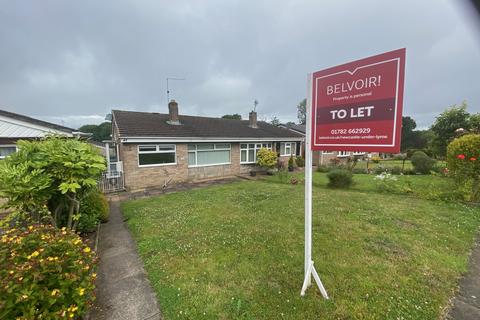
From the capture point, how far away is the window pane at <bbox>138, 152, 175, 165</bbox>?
394 inches

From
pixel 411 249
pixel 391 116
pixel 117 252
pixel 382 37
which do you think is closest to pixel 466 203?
pixel 411 249

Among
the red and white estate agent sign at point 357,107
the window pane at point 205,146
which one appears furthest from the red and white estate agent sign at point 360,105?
the window pane at point 205,146

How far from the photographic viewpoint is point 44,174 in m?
3.19

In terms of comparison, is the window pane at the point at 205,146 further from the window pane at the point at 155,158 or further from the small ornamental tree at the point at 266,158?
the small ornamental tree at the point at 266,158

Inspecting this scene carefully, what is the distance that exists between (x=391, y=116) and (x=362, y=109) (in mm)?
262

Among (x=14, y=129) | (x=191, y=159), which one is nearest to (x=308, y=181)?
(x=191, y=159)

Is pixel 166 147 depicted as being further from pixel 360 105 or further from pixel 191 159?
pixel 360 105

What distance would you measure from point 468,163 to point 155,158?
13.0 m

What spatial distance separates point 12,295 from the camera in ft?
5.43

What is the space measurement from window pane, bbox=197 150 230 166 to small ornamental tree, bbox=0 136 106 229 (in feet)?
27.2

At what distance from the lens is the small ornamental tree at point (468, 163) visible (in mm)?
6422

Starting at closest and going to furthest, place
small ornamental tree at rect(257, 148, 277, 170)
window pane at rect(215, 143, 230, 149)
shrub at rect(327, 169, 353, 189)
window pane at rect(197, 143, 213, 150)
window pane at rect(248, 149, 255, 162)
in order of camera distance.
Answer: shrub at rect(327, 169, 353, 189) < window pane at rect(197, 143, 213, 150) < window pane at rect(215, 143, 230, 149) < small ornamental tree at rect(257, 148, 277, 170) < window pane at rect(248, 149, 255, 162)

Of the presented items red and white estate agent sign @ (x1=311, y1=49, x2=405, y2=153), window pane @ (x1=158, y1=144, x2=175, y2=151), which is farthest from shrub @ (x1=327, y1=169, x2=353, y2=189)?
window pane @ (x1=158, y1=144, x2=175, y2=151)

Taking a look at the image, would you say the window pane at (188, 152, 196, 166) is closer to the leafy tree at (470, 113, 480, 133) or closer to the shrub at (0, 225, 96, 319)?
the shrub at (0, 225, 96, 319)
